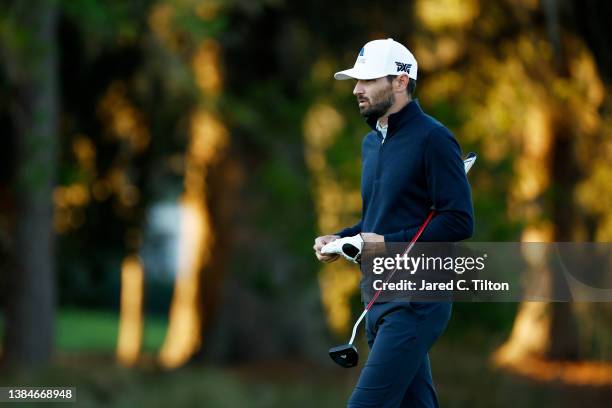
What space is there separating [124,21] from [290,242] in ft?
10.5

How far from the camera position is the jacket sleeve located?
5055 millimetres

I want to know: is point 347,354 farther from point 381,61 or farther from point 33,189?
point 33,189

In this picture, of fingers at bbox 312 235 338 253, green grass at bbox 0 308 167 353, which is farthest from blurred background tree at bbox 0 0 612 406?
green grass at bbox 0 308 167 353

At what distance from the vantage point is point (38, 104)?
13984 mm

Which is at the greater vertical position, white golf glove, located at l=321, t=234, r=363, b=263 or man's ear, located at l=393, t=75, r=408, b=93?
man's ear, located at l=393, t=75, r=408, b=93

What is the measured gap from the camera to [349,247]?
5195 mm

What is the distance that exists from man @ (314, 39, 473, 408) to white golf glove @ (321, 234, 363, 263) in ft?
0.14

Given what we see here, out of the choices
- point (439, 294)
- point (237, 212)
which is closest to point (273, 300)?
point (237, 212)

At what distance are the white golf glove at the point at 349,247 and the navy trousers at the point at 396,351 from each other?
0.26 m

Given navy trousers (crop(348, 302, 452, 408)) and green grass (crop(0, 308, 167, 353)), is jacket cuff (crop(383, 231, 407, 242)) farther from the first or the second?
green grass (crop(0, 308, 167, 353))

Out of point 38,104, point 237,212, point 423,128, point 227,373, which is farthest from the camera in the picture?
point 237,212

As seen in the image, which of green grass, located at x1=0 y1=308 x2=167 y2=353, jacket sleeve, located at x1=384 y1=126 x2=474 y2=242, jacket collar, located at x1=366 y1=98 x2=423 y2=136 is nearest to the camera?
jacket sleeve, located at x1=384 y1=126 x2=474 y2=242

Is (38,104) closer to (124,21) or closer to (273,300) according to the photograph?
(124,21)

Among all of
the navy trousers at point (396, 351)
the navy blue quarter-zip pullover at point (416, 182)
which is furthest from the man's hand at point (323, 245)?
the navy trousers at point (396, 351)
